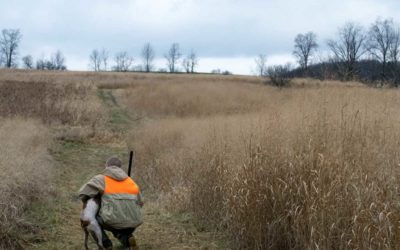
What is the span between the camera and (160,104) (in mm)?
28047

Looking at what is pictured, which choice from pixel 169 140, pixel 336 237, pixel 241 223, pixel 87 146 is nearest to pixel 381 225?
pixel 336 237

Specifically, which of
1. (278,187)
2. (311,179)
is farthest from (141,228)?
(311,179)

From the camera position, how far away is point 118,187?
5383 mm

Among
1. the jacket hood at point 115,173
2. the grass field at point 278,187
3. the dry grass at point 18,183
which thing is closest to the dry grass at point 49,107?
the dry grass at point 18,183

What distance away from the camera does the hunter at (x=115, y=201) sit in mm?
5262

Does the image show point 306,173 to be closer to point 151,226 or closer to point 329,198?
point 329,198

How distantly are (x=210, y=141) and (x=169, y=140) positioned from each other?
509cm

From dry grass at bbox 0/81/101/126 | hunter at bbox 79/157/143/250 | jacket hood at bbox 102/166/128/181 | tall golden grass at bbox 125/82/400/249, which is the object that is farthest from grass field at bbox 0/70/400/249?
dry grass at bbox 0/81/101/126

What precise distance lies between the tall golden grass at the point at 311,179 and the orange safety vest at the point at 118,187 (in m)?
1.16

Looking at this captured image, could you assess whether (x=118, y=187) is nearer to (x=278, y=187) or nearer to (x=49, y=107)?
(x=278, y=187)

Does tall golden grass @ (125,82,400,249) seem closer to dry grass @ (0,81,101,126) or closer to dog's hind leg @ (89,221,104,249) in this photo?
dog's hind leg @ (89,221,104,249)

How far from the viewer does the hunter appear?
17.3 ft

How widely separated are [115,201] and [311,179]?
6.86 ft

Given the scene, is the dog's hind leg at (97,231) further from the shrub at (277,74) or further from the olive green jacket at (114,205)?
the shrub at (277,74)
